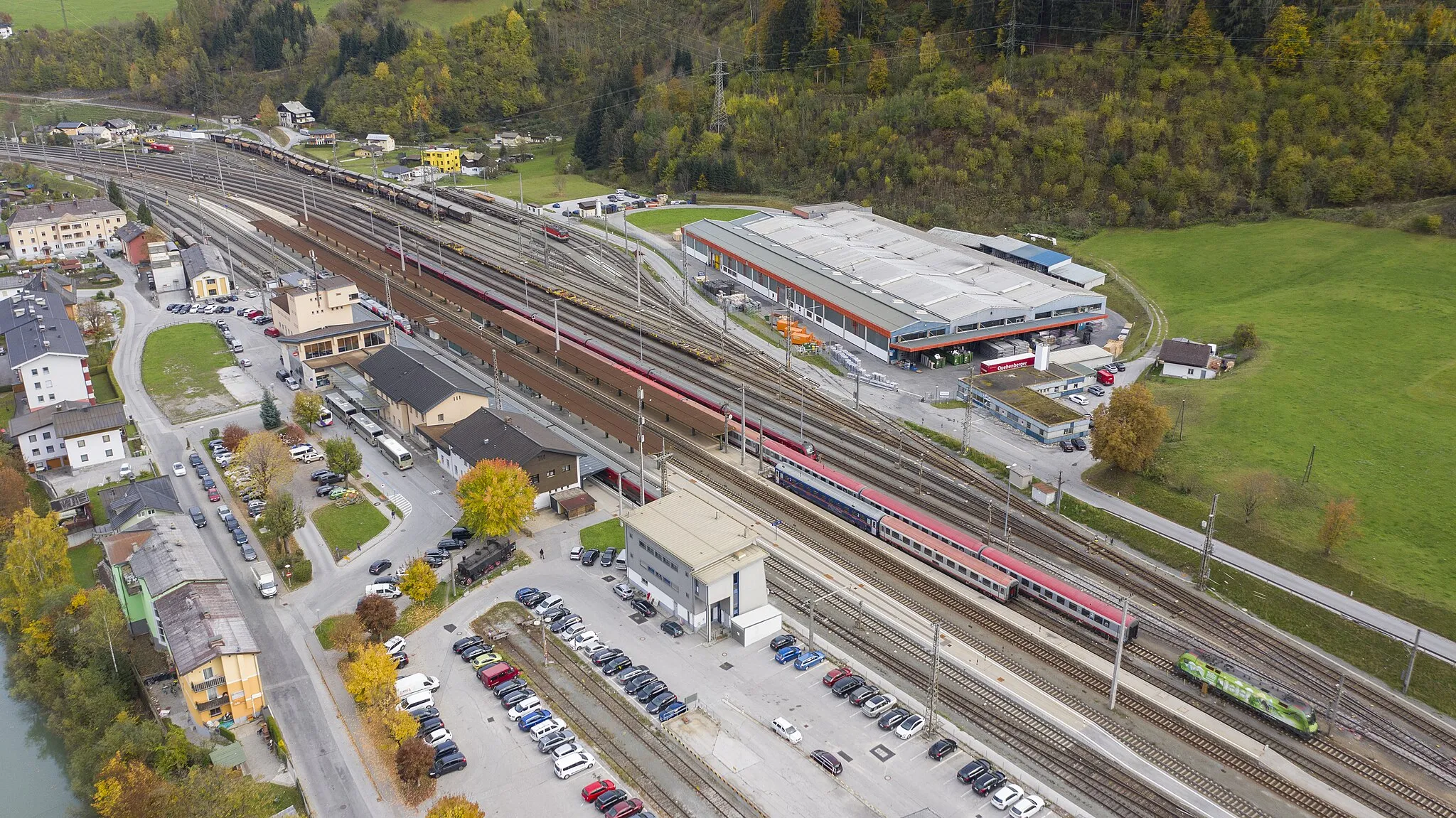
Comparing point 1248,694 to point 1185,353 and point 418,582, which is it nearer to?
point 418,582

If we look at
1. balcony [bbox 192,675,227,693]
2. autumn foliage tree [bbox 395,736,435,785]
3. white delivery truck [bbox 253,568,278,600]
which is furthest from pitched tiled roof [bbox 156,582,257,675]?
autumn foliage tree [bbox 395,736,435,785]

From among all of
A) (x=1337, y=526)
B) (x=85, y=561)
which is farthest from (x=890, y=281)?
(x=85, y=561)

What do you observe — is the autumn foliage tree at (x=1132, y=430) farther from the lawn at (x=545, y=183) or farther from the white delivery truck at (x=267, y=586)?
the lawn at (x=545, y=183)

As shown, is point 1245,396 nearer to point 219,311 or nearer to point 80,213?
point 219,311

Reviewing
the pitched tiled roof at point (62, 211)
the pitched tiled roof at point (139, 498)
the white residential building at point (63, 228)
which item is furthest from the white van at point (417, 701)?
the pitched tiled roof at point (62, 211)

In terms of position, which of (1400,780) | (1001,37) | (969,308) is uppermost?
(1001,37)

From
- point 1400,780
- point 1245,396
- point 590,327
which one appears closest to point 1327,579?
point 1400,780
